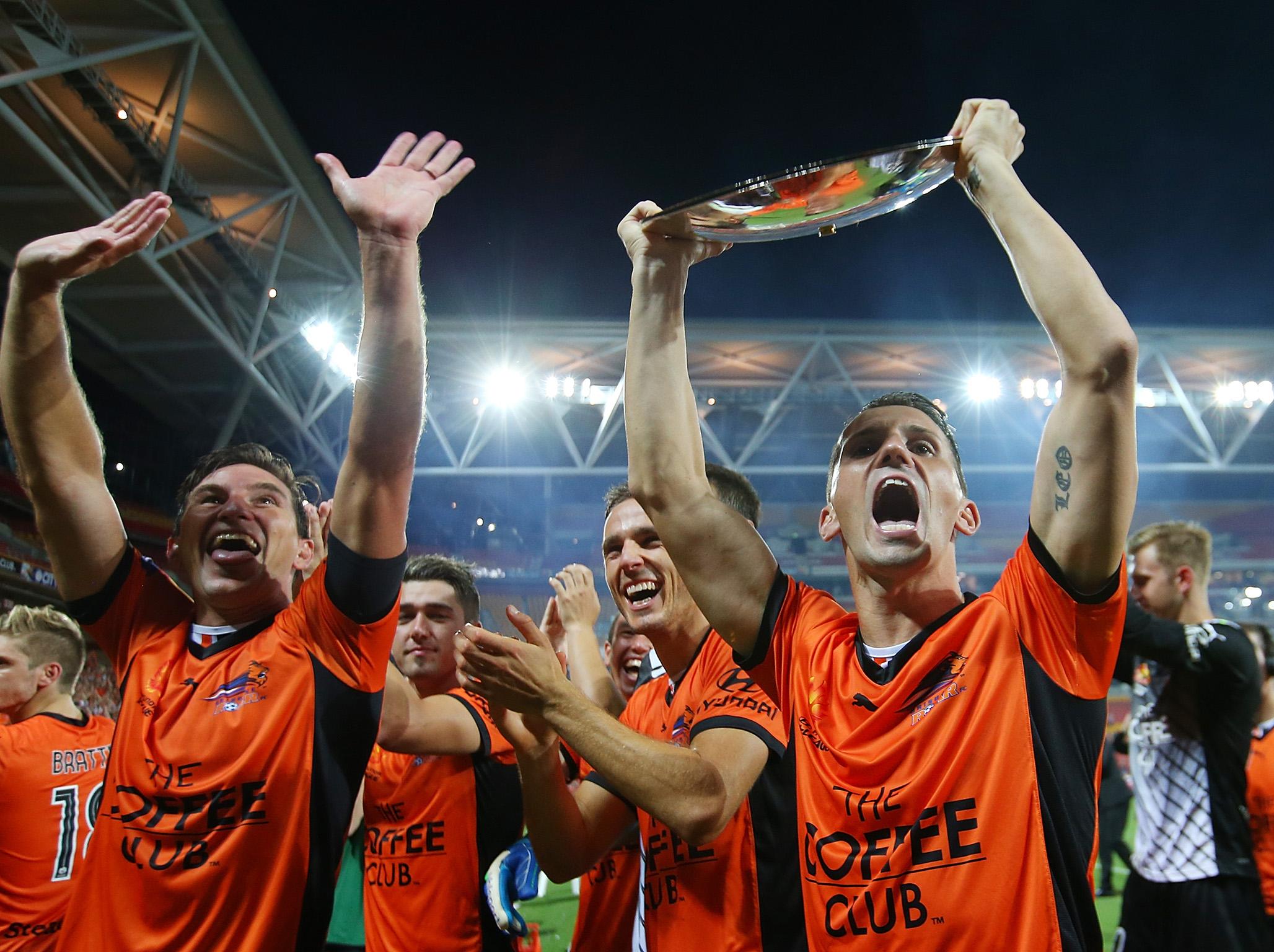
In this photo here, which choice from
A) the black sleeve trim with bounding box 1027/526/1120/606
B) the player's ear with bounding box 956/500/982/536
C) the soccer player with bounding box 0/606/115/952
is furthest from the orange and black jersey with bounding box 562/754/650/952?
the soccer player with bounding box 0/606/115/952

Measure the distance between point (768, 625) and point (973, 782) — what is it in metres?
0.66

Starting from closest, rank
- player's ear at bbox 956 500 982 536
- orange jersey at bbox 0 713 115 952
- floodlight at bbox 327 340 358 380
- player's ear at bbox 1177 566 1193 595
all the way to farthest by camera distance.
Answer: player's ear at bbox 956 500 982 536 → player's ear at bbox 1177 566 1193 595 → orange jersey at bbox 0 713 115 952 → floodlight at bbox 327 340 358 380

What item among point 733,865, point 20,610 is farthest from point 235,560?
point 20,610

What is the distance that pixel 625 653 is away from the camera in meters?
5.34

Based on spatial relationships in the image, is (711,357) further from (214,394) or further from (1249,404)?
(1249,404)

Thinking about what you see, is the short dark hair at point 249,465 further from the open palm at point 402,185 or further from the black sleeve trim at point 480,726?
the black sleeve trim at point 480,726

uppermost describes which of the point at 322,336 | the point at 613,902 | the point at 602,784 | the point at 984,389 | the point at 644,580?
the point at 322,336

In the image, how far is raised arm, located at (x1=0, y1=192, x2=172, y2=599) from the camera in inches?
88.0

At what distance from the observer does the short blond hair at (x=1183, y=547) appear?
425 cm

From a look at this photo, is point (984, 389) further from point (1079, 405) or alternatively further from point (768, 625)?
point (1079, 405)

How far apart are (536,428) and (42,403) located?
1877 centimetres

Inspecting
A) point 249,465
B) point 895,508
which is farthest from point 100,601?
point 895,508

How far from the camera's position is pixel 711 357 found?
17953 mm

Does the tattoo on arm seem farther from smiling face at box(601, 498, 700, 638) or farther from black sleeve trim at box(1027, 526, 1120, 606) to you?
smiling face at box(601, 498, 700, 638)
